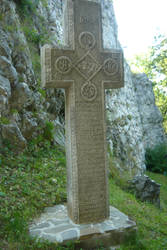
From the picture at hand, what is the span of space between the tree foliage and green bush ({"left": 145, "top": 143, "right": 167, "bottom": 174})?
8157 mm

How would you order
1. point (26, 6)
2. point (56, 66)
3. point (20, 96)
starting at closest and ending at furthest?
point (56, 66)
point (20, 96)
point (26, 6)

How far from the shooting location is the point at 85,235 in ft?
8.20

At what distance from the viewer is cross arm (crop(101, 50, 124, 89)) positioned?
10.2 ft

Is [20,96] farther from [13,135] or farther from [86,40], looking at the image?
[86,40]

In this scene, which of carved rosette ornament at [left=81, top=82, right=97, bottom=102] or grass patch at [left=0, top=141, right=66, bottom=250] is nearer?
grass patch at [left=0, top=141, right=66, bottom=250]

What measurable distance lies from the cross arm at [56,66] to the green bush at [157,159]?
12.5 metres

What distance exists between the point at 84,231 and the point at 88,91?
1817 millimetres

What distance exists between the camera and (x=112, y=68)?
3.13 meters

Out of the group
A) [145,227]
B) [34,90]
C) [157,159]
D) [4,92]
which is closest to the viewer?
[145,227]


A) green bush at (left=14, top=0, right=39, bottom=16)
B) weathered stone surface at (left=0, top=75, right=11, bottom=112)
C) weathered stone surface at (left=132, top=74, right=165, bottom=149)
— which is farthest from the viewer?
weathered stone surface at (left=132, top=74, right=165, bottom=149)

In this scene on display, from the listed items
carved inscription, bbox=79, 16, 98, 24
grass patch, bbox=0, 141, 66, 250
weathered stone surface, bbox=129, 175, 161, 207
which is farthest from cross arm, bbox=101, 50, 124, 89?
weathered stone surface, bbox=129, 175, 161, 207

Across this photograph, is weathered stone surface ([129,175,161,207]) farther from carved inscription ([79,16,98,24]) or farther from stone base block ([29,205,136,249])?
carved inscription ([79,16,98,24])

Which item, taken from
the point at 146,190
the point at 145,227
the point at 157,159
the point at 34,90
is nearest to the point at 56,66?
the point at 145,227

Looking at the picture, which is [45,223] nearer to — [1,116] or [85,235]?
[85,235]
